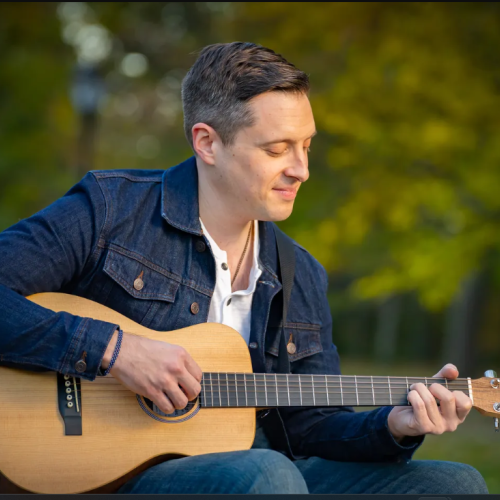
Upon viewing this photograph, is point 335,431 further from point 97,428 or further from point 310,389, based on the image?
point 97,428

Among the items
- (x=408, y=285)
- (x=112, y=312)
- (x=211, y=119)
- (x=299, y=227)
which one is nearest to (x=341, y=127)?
(x=299, y=227)

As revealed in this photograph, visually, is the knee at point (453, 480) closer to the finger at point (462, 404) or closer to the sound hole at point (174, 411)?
the finger at point (462, 404)

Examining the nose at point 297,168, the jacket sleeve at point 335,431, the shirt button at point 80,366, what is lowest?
the jacket sleeve at point 335,431

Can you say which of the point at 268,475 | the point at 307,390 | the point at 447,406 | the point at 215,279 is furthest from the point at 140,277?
the point at 447,406

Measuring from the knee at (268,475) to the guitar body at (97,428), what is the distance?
33cm

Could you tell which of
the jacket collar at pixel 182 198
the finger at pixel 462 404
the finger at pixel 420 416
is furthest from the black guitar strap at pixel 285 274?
the finger at pixel 462 404

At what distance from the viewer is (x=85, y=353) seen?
8.19ft

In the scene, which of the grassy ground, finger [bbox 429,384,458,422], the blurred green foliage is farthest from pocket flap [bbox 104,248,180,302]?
the blurred green foliage

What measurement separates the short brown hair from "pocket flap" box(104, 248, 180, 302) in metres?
0.60

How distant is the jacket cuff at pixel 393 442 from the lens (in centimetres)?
284

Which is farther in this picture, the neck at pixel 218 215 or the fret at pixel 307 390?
the neck at pixel 218 215

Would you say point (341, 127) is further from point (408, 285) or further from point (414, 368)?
point (414, 368)

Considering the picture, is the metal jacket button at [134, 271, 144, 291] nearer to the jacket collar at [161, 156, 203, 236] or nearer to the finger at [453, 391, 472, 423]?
the jacket collar at [161, 156, 203, 236]

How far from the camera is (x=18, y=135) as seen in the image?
959cm
